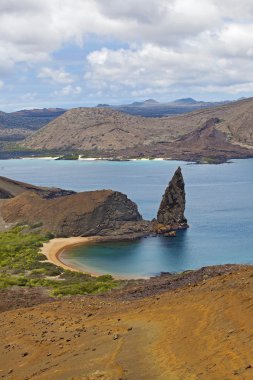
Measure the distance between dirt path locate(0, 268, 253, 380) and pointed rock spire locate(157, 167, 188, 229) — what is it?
63077 millimetres

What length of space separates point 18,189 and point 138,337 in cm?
10901

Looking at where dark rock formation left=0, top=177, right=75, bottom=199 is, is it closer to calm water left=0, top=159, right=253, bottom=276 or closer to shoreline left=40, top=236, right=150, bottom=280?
calm water left=0, top=159, right=253, bottom=276

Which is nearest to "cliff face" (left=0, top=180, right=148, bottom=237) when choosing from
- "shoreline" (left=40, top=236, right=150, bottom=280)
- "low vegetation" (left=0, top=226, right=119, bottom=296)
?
"shoreline" (left=40, top=236, right=150, bottom=280)

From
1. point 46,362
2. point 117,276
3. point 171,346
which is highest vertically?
point 171,346

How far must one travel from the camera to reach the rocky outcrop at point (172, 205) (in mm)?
94938

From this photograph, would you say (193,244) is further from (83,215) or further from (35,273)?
(35,273)

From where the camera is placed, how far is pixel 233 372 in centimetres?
1764

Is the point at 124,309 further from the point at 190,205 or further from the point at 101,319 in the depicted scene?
the point at 190,205

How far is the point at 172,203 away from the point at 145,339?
72446 mm

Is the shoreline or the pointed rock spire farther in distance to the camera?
the pointed rock spire

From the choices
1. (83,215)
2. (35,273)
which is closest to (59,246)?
(83,215)

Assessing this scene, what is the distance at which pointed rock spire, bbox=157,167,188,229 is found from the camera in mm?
95062

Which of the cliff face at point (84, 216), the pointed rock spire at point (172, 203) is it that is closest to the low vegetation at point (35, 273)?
the cliff face at point (84, 216)

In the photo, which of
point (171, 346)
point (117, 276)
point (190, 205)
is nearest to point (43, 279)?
point (117, 276)
